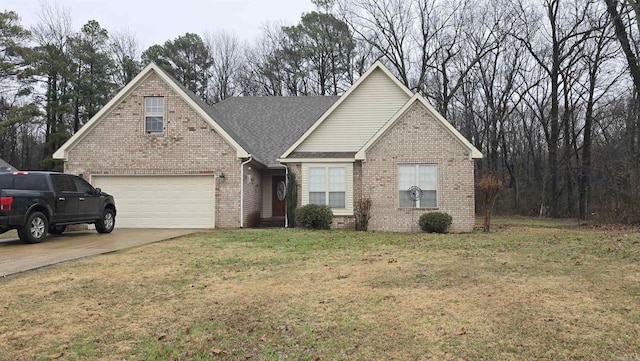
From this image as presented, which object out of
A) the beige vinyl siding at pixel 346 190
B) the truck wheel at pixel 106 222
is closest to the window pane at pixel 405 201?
the beige vinyl siding at pixel 346 190

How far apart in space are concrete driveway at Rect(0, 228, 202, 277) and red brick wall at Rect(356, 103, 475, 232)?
728 centimetres

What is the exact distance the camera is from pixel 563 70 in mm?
28031

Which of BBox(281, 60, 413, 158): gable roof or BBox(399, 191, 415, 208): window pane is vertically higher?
BBox(281, 60, 413, 158): gable roof

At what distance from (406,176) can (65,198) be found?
10613 mm

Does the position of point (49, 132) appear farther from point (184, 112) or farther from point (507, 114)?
point (507, 114)

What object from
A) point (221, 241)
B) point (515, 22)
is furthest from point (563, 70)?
point (221, 241)

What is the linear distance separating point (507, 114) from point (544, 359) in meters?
32.6

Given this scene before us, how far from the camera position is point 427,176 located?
50.2 ft

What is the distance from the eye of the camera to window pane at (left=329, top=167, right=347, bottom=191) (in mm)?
15977

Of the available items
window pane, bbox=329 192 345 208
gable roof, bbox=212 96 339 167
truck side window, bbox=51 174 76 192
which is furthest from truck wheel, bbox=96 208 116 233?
window pane, bbox=329 192 345 208

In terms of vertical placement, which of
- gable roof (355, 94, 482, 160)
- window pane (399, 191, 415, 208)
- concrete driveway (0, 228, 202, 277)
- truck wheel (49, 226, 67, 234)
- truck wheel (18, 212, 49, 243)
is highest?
gable roof (355, 94, 482, 160)

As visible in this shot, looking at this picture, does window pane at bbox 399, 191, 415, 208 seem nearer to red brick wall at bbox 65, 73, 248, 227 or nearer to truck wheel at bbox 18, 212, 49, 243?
red brick wall at bbox 65, 73, 248, 227

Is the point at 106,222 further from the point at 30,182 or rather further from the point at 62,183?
the point at 30,182

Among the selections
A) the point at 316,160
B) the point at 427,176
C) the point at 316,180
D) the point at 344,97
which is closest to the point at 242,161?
the point at 316,160
